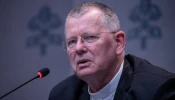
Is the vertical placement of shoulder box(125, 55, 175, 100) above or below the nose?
below

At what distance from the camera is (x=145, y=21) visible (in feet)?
7.25

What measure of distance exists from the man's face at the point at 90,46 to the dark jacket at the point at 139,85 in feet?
0.38

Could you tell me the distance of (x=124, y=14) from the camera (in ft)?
7.21

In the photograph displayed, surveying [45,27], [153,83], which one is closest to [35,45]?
[45,27]

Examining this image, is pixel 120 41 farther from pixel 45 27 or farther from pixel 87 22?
pixel 45 27

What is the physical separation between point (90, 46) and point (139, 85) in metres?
0.28

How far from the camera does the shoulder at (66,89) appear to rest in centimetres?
149

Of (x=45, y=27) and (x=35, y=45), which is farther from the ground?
(x=45, y=27)

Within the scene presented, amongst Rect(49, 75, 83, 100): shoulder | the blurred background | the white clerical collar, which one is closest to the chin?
the white clerical collar

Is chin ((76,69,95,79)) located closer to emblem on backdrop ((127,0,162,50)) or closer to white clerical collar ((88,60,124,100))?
white clerical collar ((88,60,124,100))

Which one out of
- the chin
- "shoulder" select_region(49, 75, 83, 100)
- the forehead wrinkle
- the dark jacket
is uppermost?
the forehead wrinkle

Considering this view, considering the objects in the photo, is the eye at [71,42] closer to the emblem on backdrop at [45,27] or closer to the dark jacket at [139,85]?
the dark jacket at [139,85]

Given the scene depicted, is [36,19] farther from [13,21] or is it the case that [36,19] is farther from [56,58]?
[56,58]

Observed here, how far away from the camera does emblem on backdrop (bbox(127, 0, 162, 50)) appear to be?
2.19m
